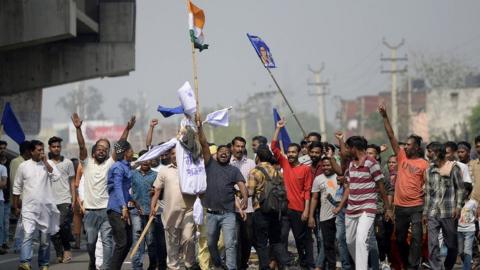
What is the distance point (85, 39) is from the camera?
3600 cm

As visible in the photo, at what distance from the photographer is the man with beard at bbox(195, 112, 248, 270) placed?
1546cm

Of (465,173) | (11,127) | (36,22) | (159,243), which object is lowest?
(159,243)

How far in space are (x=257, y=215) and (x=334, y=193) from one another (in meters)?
1.10

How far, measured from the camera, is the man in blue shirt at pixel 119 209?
15125 mm

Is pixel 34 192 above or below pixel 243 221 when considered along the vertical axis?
above

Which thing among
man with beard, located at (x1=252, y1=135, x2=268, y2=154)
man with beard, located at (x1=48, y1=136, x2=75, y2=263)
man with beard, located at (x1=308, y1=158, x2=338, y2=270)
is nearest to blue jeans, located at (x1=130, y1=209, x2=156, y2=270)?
man with beard, located at (x1=308, y1=158, x2=338, y2=270)

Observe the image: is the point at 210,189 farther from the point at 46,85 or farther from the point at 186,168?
the point at 46,85

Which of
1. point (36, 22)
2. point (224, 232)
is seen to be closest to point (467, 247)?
point (224, 232)

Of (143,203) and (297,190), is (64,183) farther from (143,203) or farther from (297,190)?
(297,190)

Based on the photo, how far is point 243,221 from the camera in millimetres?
16484

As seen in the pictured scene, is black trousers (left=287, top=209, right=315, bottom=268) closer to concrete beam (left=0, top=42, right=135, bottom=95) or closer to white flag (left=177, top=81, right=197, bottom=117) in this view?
white flag (left=177, top=81, right=197, bottom=117)

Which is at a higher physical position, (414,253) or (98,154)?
(98,154)

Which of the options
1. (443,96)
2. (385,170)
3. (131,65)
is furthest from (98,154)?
(443,96)

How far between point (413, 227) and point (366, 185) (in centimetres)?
157
